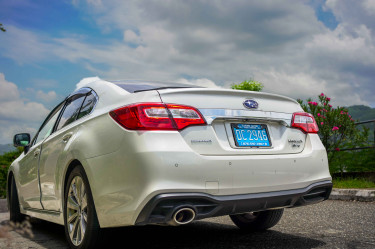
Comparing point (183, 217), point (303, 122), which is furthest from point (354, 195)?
point (183, 217)

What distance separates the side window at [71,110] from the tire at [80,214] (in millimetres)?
730

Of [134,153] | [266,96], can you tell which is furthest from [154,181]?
[266,96]

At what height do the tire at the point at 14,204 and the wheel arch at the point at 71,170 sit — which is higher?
the wheel arch at the point at 71,170

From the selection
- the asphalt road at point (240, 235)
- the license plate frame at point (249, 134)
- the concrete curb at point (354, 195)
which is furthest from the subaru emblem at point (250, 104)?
the concrete curb at point (354, 195)

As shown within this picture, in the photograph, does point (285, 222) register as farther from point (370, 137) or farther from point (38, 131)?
point (370, 137)

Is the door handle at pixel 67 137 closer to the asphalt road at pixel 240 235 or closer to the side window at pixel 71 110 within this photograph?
the side window at pixel 71 110

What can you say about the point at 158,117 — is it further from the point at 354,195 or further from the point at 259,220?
the point at 354,195

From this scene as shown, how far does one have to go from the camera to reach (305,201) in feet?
A: 11.9

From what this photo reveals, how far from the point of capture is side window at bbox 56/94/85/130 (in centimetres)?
424

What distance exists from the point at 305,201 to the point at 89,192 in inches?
69.9

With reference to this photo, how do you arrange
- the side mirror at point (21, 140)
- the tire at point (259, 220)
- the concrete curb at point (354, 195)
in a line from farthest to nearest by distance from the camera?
the concrete curb at point (354, 195) → the side mirror at point (21, 140) → the tire at point (259, 220)

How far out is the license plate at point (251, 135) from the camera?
3303 millimetres

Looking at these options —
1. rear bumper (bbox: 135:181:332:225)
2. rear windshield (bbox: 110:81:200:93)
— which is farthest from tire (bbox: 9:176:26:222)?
rear bumper (bbox: 135:181:332:225)

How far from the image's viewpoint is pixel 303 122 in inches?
151
